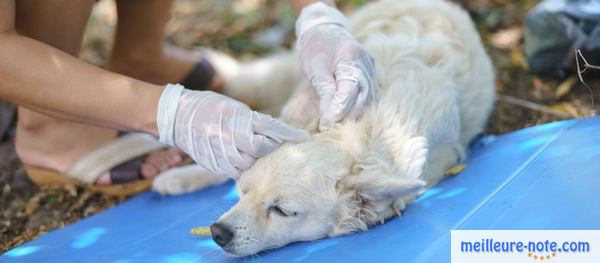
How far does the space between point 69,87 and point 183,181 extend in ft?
3.40

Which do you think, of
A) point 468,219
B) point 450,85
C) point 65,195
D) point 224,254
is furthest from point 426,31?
point 65,195

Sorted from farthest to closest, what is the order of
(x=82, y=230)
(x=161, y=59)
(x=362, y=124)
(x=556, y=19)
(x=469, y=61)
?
(x=161, y=59)
(x=556, y=19)
(x=469, y=61)
(x=82, y=230)
(x=362, y=124)

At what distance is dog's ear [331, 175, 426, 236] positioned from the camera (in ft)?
9.11

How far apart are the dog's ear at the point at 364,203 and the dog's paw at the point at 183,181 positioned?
1.04 m

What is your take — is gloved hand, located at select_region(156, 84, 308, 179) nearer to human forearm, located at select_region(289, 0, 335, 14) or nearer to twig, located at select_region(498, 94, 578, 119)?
human forearm, located at select_region(289, 0, 335, 14)

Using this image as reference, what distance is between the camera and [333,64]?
3.18 m

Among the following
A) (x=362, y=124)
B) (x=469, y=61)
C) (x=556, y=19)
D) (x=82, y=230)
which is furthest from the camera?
(x=556, y=19)

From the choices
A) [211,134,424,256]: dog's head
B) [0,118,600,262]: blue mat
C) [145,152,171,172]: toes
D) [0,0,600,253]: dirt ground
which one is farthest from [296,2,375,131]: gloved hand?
[0,0,600,253]: dirt ground

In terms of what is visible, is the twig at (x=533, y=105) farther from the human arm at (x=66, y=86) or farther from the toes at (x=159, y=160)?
the human arm at (x=66, y=86)

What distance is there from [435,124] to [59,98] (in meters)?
1.73

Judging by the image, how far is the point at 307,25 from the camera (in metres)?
3.39

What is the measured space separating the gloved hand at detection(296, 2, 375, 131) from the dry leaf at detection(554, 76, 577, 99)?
1763 mm

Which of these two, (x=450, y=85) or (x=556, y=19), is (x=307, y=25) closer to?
(x=450, y=85)

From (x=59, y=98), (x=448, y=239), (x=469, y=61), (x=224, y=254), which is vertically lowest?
(x=224, y=254)
